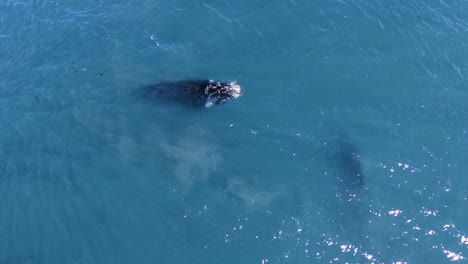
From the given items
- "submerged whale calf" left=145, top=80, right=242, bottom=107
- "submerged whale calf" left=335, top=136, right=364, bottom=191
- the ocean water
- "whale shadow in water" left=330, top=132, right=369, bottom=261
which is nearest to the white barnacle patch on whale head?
"submerged whale calf" left=145, top=80, right=242, bottom=107

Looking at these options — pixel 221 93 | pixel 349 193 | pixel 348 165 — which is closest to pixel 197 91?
pixel 221 93

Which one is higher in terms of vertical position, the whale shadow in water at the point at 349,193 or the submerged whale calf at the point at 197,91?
the submerged whale calf at the point at 197,91

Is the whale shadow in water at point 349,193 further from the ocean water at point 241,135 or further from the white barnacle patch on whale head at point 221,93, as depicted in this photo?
the white barnacle patch on whale head at point 221,93

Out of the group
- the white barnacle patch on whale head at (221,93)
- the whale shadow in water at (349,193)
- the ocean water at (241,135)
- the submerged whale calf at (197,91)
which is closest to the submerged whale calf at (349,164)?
the whale shadow in water at (349,193)

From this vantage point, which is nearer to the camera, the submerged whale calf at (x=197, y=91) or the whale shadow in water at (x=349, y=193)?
the whale shadow in water at (x=349, y=193)

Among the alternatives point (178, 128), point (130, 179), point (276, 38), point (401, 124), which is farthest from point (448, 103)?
Answer: point (130, 179)

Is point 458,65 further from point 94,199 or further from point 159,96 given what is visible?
point 94,199
